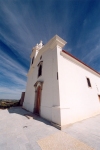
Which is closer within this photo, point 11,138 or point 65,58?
point 11,138

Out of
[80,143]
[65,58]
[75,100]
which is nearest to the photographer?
[80,143]

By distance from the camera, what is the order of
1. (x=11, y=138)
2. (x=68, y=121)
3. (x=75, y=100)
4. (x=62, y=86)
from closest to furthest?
(x=11, y=138), (x=68, y=121), (x=62, y=86), (x=75, y=100)

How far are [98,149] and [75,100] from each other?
11.1 ft

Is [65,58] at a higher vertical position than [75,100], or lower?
higher

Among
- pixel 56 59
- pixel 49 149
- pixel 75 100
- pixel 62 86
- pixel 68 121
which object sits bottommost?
pixel 49 149

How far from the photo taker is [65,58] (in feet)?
21.4

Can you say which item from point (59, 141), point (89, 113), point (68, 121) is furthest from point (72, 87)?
point (59, 141)

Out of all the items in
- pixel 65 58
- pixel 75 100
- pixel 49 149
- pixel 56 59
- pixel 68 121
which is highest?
pixel 65 58

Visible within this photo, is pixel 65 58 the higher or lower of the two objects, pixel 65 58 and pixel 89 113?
the higher

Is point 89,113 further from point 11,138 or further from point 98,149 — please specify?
point 11,138

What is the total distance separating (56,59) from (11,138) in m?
5.17

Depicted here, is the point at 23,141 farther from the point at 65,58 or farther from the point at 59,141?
the point at 65,58

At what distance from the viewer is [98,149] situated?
2219mm

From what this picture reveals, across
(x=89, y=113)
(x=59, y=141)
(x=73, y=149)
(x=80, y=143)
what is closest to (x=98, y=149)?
(x=80, y=143)
